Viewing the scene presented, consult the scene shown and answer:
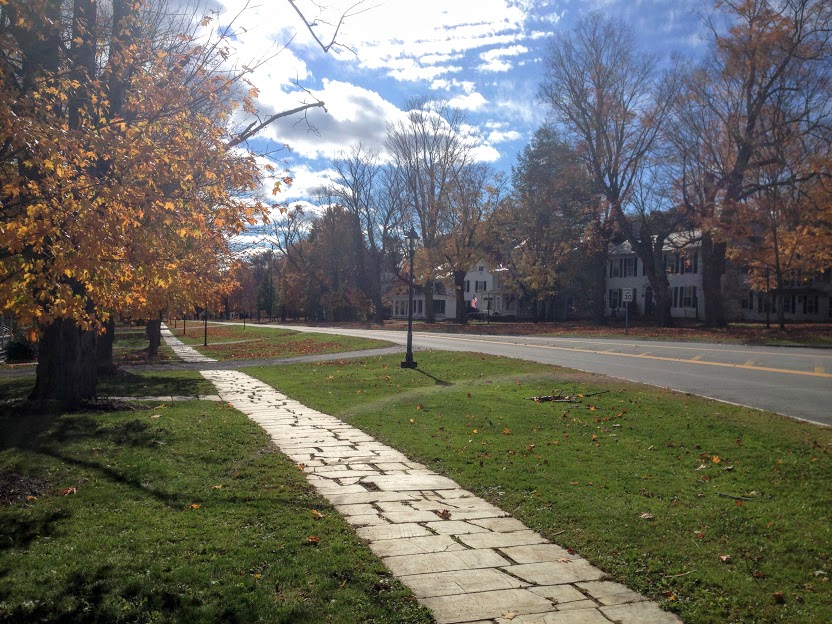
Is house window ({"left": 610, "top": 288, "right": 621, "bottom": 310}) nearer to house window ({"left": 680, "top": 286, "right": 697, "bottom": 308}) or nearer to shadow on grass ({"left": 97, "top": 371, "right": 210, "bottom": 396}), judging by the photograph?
house window ({"left": 680, "top": 286, "right": 697, "bottom": 308})

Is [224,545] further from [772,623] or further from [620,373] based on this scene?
[620,373]

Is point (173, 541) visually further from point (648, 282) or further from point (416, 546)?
point (648, 282)

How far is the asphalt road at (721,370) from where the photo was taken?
12656mm

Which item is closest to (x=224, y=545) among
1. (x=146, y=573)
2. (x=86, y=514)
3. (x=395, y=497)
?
(x=146, y=573)

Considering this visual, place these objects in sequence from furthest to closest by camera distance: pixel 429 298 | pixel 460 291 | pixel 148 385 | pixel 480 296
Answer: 1. pixel 480 296
2. pixel 429 298
3. pixel 460 291
4. pixel 148 385

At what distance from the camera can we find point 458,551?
5.32 m

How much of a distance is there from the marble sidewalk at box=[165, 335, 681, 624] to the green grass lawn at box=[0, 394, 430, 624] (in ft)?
0.80

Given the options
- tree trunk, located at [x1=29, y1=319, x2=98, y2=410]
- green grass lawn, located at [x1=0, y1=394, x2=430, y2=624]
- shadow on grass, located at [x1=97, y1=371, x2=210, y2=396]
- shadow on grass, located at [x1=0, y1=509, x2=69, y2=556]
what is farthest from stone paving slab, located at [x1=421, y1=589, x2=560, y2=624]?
shadow on grass, located at [x1=97, y1=371, x2=210, y2=396]

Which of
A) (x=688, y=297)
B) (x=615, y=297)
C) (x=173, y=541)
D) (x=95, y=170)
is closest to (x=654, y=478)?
(x=173, y=541)

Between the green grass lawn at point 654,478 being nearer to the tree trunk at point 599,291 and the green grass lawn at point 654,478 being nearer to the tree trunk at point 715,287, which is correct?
the tree trunk at point 715,287

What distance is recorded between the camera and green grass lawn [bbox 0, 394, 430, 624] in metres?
4.26

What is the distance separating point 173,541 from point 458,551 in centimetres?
219

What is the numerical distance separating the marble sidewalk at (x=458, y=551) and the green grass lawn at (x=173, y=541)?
0.24 metres

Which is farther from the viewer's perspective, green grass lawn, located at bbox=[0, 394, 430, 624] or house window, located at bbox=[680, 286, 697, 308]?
house window, located at bbox=[680, 286, 697, 308]
